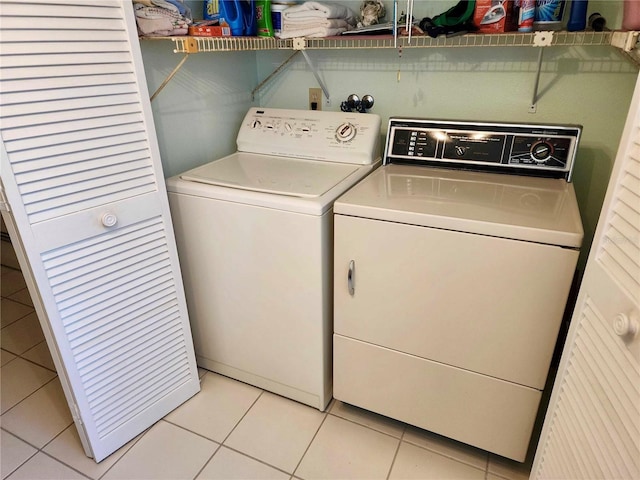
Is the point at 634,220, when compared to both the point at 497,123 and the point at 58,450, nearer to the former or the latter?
the point at 497,123

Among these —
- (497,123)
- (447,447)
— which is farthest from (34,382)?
(497,123)

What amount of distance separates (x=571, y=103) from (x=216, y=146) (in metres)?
1.57

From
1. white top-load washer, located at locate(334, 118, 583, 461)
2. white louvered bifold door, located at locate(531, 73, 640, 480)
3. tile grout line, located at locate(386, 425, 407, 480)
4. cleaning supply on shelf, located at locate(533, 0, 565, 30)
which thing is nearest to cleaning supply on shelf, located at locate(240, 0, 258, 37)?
white top-load washer, located at locate(334, 118, 583, 461)

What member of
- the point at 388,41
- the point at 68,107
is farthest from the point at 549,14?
the point at 68,107

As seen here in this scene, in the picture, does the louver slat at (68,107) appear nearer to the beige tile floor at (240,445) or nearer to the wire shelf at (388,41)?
the wire shelf at (388,41)

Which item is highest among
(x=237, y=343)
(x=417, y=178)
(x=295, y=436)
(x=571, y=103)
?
(x=571, y=103)

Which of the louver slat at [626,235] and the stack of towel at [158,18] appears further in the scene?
the stack of towel at [158,18]

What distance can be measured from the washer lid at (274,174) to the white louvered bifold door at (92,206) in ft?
0.85

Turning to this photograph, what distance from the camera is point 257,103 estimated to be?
231 centimetres

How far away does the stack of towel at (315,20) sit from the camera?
68.8 inches

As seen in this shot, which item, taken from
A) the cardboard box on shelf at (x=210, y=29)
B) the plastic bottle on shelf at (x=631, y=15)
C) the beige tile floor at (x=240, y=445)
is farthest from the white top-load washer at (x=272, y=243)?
the plastic bottle on shelf at (x=631, y=15)

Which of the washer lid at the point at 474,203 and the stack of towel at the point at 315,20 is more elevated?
the stack of towel at the point at 315,20

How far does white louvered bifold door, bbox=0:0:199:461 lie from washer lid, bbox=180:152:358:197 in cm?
26

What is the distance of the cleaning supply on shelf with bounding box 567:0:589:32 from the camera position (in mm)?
1423
